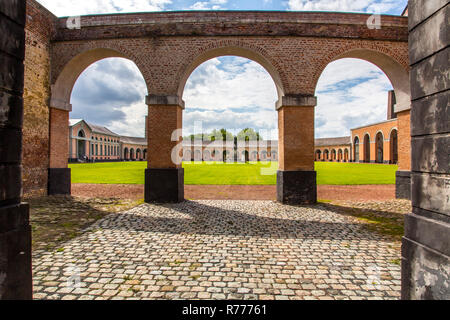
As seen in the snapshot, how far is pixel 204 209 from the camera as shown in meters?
7.50

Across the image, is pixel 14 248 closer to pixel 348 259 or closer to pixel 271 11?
pixel 348 259

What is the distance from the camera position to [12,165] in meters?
2.23

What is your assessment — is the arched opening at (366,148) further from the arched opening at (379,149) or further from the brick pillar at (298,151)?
the brick pillar at (298,151)

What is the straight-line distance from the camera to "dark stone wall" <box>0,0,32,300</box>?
2088 millimetres

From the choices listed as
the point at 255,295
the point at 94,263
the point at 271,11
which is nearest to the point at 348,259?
the point at 255,295

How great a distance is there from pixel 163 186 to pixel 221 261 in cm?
540

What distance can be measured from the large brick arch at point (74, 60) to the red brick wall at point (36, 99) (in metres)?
0.34

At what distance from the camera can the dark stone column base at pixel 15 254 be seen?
2066 millimetres

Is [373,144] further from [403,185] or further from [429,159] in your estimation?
[429,159]

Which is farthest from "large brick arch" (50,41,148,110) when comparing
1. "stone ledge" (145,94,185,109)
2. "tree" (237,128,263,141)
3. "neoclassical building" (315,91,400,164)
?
"tree" (237,128,263,141)

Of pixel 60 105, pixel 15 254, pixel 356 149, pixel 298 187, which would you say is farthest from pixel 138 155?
pixel 15 254

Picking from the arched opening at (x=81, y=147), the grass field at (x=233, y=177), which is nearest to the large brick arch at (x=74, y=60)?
the grass field at (x=233, y=177)

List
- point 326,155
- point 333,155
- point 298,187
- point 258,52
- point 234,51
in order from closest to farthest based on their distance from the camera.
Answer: point 298,187, point 258,52, point 234,51, point 333,155, point 326,155
